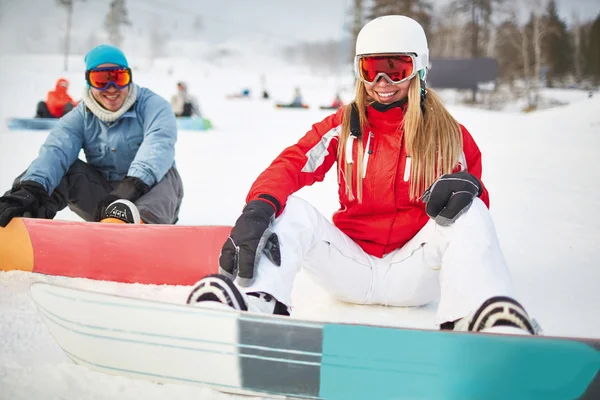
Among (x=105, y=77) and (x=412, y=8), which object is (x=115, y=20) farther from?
(x=105, y=77)

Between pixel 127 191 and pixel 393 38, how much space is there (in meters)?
1.36

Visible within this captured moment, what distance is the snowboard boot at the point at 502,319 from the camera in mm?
1084

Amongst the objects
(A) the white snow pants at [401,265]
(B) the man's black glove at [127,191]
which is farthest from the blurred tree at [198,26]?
(A) the white snow pants at [401,265]

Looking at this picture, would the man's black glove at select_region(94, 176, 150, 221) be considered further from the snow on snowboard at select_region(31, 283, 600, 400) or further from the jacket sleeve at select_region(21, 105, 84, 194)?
the snow on snowboard at select_region(31, 283, 600, 400)

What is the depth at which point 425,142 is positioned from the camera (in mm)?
1568

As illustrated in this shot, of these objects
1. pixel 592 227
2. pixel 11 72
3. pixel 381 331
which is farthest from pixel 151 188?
pixel 11 72

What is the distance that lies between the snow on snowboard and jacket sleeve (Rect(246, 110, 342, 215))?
43 cm

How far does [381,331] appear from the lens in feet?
3.53

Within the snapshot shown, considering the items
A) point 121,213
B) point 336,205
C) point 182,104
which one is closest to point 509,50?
point 182,104

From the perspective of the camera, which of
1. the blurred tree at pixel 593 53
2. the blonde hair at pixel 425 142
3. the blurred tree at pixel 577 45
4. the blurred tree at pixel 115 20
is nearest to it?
the blonde hair at pixel 425 142

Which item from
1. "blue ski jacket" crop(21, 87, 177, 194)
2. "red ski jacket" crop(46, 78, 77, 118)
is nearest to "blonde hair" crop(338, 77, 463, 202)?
"blue ski jacket" crop(21, 87, 177, 194)

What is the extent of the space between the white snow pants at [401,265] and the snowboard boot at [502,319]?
0.02 metres

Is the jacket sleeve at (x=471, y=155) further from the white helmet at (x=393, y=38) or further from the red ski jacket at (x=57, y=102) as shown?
the red ski jacket at (x=57, y=102)

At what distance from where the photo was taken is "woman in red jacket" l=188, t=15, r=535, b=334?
51.6 inches
